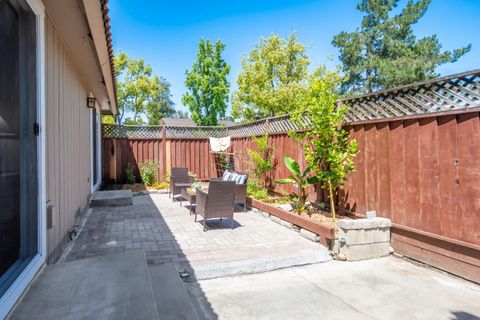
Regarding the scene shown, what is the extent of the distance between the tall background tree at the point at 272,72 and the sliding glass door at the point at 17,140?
1711cm

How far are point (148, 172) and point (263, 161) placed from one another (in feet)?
15.2

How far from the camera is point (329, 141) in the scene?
537 cm

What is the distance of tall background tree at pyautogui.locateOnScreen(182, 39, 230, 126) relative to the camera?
72.6 ft

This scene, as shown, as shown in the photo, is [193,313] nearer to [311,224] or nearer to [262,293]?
[262,293]

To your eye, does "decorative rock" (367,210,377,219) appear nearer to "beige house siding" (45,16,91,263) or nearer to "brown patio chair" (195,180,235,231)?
"brown patio chair" (195,180,235,231)

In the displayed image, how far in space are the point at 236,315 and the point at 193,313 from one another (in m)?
0.48

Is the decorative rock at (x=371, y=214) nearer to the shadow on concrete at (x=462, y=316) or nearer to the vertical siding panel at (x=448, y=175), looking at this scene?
the vertical siding panel at (x=448, y=175)

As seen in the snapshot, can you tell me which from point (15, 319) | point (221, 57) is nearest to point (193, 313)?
point (15, 319)

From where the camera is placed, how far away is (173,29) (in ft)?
57.1

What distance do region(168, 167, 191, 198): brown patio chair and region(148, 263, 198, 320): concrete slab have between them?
480cm

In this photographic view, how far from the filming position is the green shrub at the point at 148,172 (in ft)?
34.7

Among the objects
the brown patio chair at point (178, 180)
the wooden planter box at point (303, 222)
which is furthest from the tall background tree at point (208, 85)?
the wooden planter box at point (303, 222)

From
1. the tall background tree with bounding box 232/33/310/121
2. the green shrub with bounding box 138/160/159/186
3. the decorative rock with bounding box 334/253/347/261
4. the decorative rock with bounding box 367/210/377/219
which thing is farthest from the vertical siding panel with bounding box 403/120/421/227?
the tall background tree with bounding box 232/33/310/121

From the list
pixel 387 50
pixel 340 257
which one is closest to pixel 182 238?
pixel 340 257
